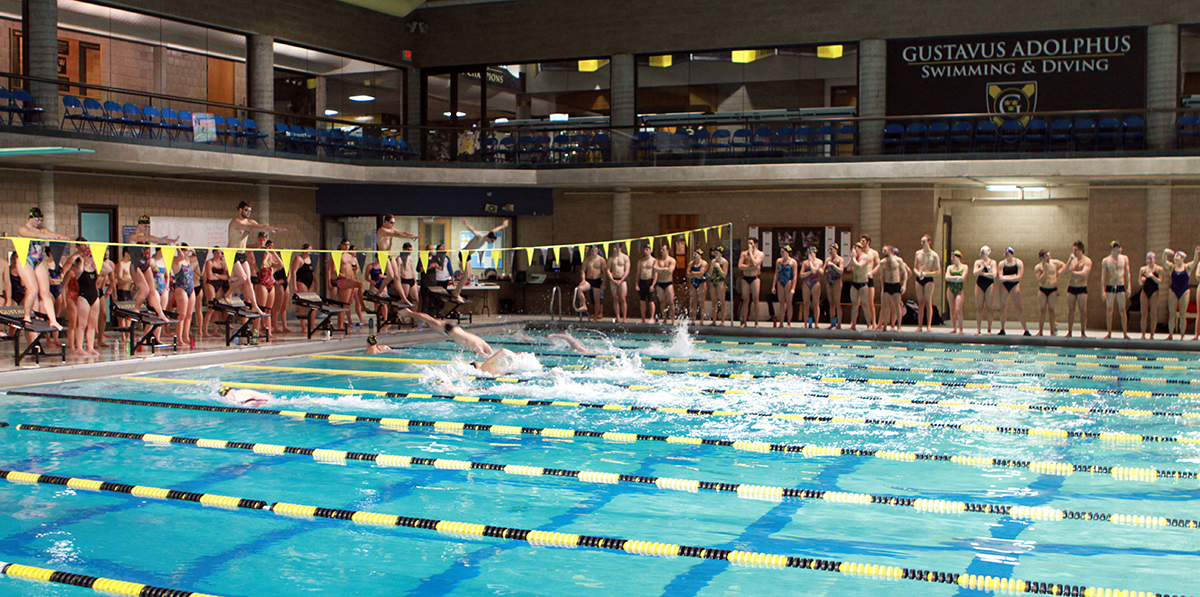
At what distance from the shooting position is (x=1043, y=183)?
58.3ft

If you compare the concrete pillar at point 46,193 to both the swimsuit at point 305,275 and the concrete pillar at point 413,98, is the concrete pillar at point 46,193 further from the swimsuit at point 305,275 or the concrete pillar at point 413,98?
the concrete pillar at point 413,98

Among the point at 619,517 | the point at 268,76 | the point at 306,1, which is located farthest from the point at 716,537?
the point at 306,1

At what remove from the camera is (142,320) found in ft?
37.6

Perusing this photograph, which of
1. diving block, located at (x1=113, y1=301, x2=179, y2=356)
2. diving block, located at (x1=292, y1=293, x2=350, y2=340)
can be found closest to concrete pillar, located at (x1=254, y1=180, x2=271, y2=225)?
diving block, located at (x1=292, y1=293, x2=350, y2=340)

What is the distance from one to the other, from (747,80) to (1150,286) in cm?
865

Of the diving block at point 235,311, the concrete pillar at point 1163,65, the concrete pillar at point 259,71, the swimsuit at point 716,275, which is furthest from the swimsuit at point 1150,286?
the concrete pillar at point 259,71

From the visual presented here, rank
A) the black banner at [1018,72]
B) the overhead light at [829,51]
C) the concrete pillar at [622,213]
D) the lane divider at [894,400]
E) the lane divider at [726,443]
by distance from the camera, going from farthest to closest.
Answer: the concrete pillar at [622,213], the overhead light at [829,51], the black banner at [1018,72], the lane divider at [894,400], the lane divider at [726,443]

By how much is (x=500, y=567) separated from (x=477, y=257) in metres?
15.6

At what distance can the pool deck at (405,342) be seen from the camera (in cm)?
1036

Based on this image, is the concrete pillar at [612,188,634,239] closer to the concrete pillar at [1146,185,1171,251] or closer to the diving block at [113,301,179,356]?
the concrete pillar at [1146,185,1171,251]

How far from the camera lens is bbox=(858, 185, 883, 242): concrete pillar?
18375 mm

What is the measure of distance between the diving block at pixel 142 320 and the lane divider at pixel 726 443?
2.56 metres

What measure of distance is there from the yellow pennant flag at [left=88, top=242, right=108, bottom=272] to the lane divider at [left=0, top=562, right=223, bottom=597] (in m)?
6.47

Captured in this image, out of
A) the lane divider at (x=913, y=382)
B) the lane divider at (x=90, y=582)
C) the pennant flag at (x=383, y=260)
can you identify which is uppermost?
the pennant flag at (x=383, y=260)
